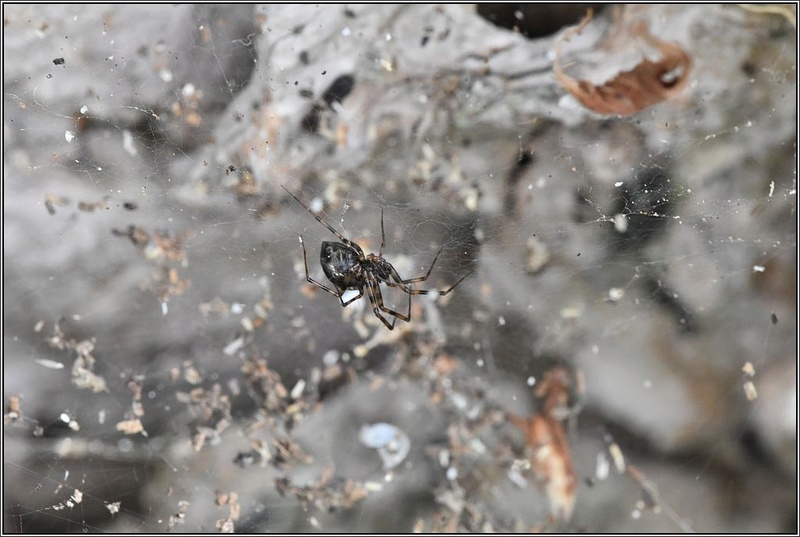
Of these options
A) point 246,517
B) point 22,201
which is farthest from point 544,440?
point 22,201

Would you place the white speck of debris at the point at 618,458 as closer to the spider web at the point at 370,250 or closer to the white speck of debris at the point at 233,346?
the spider web at the point at 370,250

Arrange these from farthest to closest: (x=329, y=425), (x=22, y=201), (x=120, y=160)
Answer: (x=329, y=425), (x=22, y=201), (x=120, y=160)

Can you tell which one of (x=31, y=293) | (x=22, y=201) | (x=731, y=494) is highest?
(x=22, y=201)

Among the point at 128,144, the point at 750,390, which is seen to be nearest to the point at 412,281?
the point at 128,144

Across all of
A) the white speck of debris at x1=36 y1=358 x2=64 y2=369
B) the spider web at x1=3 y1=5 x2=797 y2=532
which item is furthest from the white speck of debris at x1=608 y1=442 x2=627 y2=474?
the white speck of debris at x1=36 y1=358 x2=64 y2=369

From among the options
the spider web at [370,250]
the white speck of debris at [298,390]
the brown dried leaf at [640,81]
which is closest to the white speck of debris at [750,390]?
the spider web at [370,250]

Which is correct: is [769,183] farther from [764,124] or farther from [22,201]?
[22,201]

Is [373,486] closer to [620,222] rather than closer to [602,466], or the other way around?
[602,466]
